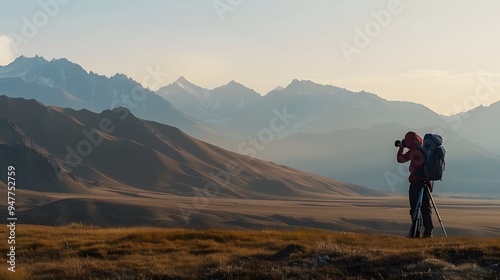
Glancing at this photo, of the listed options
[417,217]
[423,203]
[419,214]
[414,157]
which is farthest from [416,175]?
[417,217]

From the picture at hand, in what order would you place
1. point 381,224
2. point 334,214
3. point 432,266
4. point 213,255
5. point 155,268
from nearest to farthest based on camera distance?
point 432,266
point 155,268
point 213,255
point 381,224
point 334,214

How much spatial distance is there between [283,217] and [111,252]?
113742mm

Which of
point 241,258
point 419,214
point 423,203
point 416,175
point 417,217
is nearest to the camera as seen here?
point 241,258

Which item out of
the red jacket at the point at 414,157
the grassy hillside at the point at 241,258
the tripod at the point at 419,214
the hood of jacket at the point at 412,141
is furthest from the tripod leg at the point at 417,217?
the hood of jacket at the point at 412,141

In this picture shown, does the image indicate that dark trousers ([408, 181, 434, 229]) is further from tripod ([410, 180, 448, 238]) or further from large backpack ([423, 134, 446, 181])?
large backpack ([423, 134, 446, 181])

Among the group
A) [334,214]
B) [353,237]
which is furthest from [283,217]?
[353,237]

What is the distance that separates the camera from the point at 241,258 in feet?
47.3

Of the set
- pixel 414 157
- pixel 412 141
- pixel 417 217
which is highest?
pixel 412 141

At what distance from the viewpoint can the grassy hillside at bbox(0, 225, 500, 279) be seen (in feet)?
39.5

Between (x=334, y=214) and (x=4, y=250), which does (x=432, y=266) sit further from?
(x=334, y=214)

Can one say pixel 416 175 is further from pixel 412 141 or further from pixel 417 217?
pixel 417 217

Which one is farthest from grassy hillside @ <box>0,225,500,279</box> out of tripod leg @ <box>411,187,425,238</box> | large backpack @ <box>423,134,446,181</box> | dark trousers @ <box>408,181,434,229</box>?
large backpack @ <box>423,134,446,181</box>

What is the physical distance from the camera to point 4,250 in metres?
16.4

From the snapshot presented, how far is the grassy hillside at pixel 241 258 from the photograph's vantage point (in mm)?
12055
